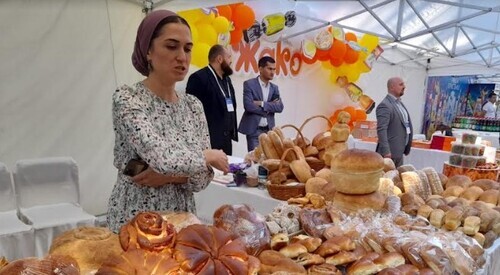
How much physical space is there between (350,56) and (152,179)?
239 inches

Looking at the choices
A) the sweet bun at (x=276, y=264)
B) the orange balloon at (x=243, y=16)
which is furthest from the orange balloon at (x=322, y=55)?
the sweet bun at (x=276, y=264)

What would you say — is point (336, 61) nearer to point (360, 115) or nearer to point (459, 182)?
point (360, 115)

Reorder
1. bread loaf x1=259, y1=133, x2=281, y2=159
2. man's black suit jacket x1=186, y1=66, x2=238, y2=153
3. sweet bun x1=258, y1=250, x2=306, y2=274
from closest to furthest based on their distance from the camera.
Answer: sweet bun x1=258, y1=250, x2=306, y2=274 < bread loaf x1=259, y1=133, x2=281, y2=159 < man's black suit jacket x1=186, y1=66, x2=238, y2=153

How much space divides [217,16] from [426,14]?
4.25 m

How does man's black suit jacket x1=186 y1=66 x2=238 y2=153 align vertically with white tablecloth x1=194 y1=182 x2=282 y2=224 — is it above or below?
above

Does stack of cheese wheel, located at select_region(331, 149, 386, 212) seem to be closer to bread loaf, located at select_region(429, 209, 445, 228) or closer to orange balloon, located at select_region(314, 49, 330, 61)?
bread loaf, located at select_region(429, 209, 445, 228)

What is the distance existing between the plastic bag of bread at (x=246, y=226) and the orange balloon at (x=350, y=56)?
605 cm

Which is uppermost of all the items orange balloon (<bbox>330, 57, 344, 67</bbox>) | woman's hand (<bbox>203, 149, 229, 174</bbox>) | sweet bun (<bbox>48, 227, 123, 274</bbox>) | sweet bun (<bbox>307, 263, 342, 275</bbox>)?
orange balloon (<bbox>330, 57, 344, 67</bbox>)

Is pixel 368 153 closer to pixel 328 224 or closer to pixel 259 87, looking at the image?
A: pixel 328 224

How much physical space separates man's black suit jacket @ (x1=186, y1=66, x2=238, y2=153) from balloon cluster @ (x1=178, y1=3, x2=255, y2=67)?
2.04 feet

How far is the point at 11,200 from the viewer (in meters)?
2.92

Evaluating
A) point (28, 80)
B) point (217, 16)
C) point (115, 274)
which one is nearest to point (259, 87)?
point (217, 16)

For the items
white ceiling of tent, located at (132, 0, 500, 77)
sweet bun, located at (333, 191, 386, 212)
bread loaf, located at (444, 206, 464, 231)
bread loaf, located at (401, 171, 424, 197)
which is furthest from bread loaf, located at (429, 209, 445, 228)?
white ceiling of tent, located at (132, 0, 500, 77)

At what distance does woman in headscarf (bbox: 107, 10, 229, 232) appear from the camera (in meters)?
1.14
